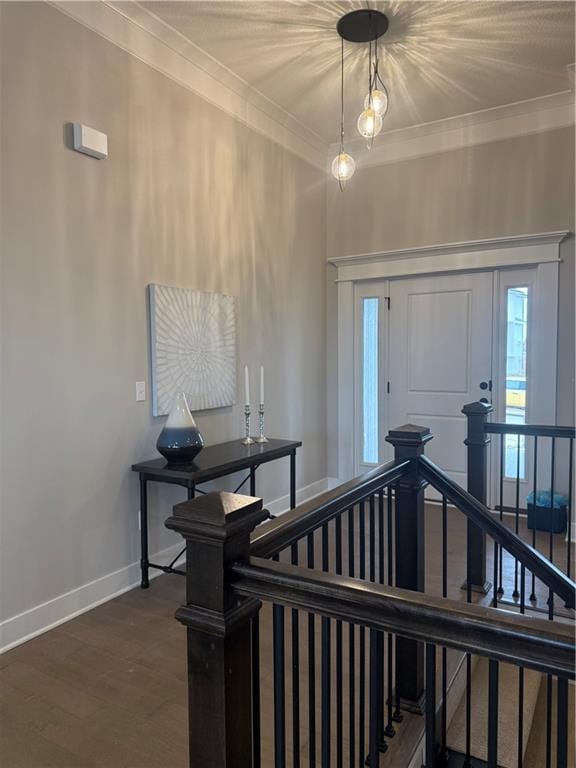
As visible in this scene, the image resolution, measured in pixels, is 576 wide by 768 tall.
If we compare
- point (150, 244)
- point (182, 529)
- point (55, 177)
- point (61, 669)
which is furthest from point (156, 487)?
point (182, 529)

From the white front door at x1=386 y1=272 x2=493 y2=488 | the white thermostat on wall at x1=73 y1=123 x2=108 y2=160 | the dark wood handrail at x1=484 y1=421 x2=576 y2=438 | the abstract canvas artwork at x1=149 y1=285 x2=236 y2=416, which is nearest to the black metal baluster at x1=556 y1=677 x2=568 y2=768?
the dark wood handrail at x1=484 y1=421 x2=576 y2=438

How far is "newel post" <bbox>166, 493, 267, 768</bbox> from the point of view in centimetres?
102

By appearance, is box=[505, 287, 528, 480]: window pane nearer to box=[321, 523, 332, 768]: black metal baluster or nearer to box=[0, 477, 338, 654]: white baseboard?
box=[0, 477, 338, 654]: white baseboard

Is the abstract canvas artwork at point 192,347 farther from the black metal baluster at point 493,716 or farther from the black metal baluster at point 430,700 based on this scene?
the black metal baluster at point 493,716

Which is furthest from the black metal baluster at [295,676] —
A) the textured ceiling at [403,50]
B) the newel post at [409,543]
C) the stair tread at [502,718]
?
the textured ceiling at [403,50]

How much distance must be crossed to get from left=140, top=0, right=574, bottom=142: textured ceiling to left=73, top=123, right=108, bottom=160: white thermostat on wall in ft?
2.69

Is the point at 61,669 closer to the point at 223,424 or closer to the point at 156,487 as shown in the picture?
the point at 156,487

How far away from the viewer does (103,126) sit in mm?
2846

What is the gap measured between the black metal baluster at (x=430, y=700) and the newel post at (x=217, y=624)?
350mm

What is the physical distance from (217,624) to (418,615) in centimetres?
39

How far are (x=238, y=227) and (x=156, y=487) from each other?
1965mm

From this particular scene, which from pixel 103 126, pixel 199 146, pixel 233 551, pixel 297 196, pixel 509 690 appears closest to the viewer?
pixel 233 551

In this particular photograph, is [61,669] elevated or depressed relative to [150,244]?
depressed

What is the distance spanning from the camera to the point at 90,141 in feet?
8.91
